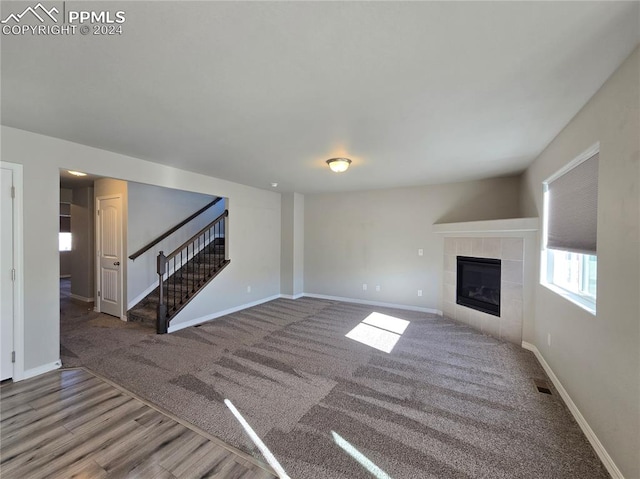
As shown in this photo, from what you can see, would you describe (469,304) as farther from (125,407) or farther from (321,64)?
(125,407)

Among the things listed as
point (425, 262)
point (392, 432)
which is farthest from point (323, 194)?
point (392, 432)

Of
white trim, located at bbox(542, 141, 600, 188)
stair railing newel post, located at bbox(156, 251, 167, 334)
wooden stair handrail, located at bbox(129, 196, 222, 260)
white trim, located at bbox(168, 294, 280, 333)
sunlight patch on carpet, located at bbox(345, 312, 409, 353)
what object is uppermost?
white trim, located at bbox(542, 141, 600, 188)

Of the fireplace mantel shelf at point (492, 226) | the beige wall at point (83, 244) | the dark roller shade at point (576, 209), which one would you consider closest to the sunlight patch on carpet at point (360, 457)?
the dark roller shade at point (576, 209)

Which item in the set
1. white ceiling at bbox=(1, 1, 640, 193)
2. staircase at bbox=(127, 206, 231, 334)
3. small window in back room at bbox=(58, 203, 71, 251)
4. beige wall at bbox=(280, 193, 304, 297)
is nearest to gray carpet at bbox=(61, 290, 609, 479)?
staircase at bbox=(127, 206, 231, 334)

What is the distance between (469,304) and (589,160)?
2.86m

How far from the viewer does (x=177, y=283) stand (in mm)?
5293

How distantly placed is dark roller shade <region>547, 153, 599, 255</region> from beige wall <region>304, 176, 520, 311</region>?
1.84 m

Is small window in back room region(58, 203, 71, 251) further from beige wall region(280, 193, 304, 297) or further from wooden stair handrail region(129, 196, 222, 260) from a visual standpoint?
beige wall region(280, 193, 304, 297)

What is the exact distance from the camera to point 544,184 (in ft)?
10.5

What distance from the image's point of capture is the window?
6.92 ft

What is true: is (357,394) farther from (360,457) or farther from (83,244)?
(83,244)

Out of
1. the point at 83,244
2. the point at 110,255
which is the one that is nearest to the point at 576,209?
the point at 110,255

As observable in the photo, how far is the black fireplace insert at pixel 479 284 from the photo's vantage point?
13.2 ft

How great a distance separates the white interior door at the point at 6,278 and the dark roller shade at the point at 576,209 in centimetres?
516
